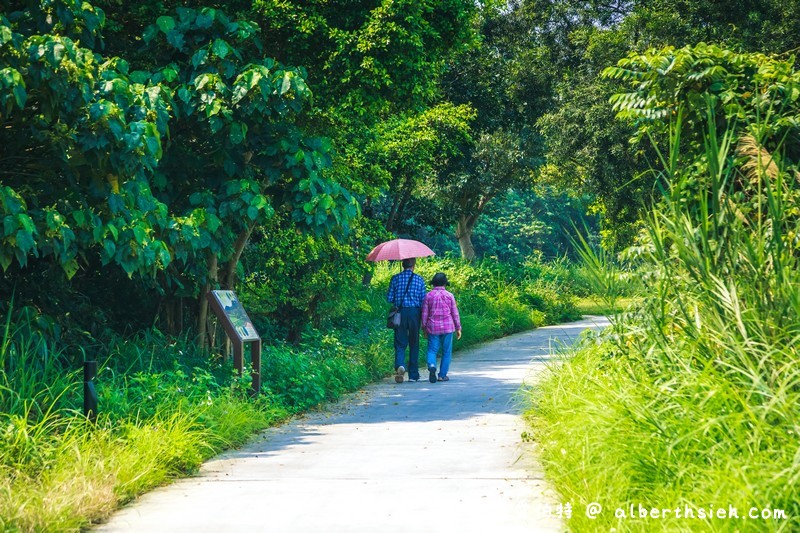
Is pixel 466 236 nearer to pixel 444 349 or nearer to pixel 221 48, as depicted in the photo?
pixel 444 349

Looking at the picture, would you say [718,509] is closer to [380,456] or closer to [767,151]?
[380,456]

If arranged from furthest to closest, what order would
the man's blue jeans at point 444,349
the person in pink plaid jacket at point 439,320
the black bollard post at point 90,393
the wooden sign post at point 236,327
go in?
the person in pink plaid jacket at point 439,320, the man's blue jeans at point 444,349, the wooden sign post at point 236,327, the black bollard post at point 90,393

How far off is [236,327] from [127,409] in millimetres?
2624

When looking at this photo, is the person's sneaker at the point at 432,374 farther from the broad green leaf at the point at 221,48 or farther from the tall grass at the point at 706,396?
the tall grass at the point at 706,396

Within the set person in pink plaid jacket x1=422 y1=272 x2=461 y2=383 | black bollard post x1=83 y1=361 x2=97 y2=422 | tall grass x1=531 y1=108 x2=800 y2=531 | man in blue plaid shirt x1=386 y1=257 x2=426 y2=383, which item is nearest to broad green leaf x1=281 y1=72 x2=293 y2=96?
black bollard post x1=83 y1=361 x2=97 y2=422

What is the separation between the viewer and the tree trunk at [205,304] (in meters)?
11.6

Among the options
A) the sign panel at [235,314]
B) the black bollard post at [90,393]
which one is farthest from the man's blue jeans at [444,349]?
the black bollard post at [90,393]

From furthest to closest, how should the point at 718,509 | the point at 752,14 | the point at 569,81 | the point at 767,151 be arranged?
the point at 569,81, the point at 752,14, the point at 767,151, the point at 718,509

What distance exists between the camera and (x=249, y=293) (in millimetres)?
15359

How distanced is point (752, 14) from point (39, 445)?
2038cm

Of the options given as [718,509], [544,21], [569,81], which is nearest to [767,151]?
[718,509]

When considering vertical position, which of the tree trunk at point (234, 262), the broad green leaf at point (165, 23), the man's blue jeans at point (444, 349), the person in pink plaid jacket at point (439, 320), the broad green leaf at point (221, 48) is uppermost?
the broad green leaf at point (165, 23)

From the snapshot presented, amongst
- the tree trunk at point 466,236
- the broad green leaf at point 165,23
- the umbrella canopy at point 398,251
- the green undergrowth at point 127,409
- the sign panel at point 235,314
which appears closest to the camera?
the green undergrowth at point 127,409

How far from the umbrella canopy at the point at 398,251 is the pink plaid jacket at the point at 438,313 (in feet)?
2.51
